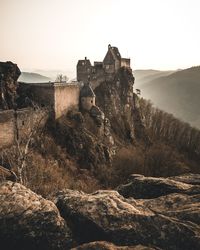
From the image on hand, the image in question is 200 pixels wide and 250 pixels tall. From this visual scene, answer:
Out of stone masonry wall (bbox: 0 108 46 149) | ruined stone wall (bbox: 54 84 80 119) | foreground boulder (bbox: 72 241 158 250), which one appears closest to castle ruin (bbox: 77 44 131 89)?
ruined stone wall (bbox: 54 84 80 119)

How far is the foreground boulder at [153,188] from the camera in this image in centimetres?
1809

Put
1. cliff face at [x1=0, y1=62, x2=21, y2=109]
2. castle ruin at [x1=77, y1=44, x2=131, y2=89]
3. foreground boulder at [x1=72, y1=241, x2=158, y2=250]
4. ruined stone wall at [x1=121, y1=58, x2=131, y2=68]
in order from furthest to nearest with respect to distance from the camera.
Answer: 1. ruined stone wall at [x1=121, y1=58, x2=131, y2=68]
2. castle ruin at [x1=77, y1=44, x2=131, y2=89]
3. cliff face at [x1=0, y1=62, x2=21, y2=109]
4. foreground boulder at [x1=72, y1=241, x2=158, y2=250]

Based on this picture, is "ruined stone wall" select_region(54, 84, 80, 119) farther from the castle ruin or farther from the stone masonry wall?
the castle ruin

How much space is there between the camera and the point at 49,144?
187ft

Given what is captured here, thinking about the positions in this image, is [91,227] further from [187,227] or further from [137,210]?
[187,227]

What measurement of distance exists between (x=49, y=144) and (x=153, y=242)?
43.8 metres

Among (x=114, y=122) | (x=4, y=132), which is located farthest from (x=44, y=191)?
(x=114, y=122)

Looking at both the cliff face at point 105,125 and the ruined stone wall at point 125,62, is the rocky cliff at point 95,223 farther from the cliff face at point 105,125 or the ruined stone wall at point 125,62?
the ruined stone wall at point 125,62

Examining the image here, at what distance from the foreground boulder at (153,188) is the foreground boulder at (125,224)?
2528 mm

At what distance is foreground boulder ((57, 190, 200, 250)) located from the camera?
14250mm

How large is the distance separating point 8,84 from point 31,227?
167 feet

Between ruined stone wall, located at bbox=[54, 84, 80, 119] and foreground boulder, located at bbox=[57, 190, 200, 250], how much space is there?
44924 millimetres

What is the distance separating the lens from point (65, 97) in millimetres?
63406

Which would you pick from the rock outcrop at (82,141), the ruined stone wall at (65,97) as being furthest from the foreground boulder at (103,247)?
the ruined stone wall at (65,97)
